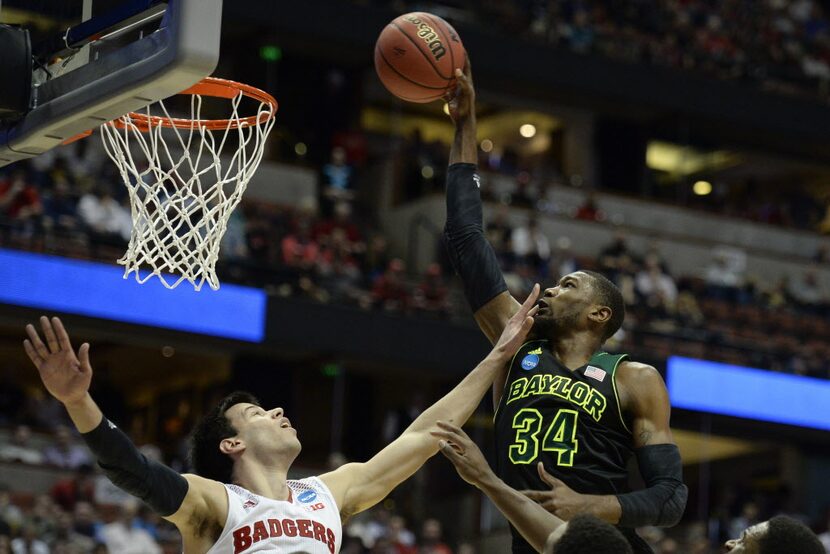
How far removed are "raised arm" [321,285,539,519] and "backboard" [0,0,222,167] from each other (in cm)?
145

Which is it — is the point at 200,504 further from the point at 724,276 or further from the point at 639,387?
the point at 724,276

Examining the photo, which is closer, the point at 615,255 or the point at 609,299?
the point at 609,299

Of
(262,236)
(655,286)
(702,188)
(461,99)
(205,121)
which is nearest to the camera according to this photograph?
(461,99)

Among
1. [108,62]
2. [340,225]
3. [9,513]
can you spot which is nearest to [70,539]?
[9,513]

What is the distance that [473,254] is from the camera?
5.70 m

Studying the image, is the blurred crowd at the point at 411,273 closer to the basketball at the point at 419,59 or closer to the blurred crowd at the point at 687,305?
the blurred crowd at the point at 687,305

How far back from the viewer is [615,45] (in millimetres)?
22906

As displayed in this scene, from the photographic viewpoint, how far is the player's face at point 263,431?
5145 millimetres

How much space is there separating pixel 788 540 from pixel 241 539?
1.79 m

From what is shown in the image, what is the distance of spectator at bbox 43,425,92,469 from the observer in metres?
Answer: 15.0

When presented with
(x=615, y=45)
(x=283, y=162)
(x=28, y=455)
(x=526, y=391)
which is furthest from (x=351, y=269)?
(x=526, y=391)

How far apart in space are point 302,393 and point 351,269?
8.29ft

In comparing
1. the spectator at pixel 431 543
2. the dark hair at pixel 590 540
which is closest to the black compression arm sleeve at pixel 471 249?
the dark hair at pixel 590 540

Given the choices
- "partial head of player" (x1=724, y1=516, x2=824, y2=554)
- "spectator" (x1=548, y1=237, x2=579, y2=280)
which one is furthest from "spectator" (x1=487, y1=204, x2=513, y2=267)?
"partial head of player" (x1=724, y1=516, x2=824, y2=554)
